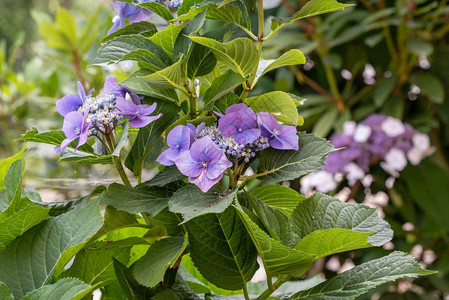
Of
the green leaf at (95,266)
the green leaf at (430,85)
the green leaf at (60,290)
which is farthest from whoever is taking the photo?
the green leaf at (430,85)

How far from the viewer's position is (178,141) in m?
0.37

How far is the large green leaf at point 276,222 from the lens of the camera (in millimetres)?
368

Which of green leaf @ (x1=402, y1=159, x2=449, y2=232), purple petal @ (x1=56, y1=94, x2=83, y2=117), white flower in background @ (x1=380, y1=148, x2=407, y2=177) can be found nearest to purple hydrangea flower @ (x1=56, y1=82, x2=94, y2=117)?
purple petal @ (x1=56, y1=94, x2=83, y2=117)

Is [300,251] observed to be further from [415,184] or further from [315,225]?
[415,184]

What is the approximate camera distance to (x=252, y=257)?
1.25ft

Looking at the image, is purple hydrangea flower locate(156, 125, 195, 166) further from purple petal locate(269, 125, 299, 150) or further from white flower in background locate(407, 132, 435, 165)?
white flower in background locate(407, 132, 435, 165)

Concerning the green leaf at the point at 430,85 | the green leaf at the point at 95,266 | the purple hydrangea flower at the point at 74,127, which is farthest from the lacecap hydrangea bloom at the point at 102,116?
the green leaf at the point at 430,85

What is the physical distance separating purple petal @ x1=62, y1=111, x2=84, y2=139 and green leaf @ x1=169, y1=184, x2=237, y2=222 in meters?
0.09

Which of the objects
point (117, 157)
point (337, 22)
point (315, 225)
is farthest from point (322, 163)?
→ point (337, 22)

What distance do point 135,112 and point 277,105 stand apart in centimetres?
11

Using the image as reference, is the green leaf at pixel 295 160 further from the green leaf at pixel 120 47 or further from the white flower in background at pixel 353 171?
the white flower in background at pixel 353 171

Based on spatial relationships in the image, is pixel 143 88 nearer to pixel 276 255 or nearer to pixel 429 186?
pixel 276 255

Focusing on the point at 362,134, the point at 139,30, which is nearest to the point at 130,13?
the point at 139,30

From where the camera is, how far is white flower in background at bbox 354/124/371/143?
127 cm
